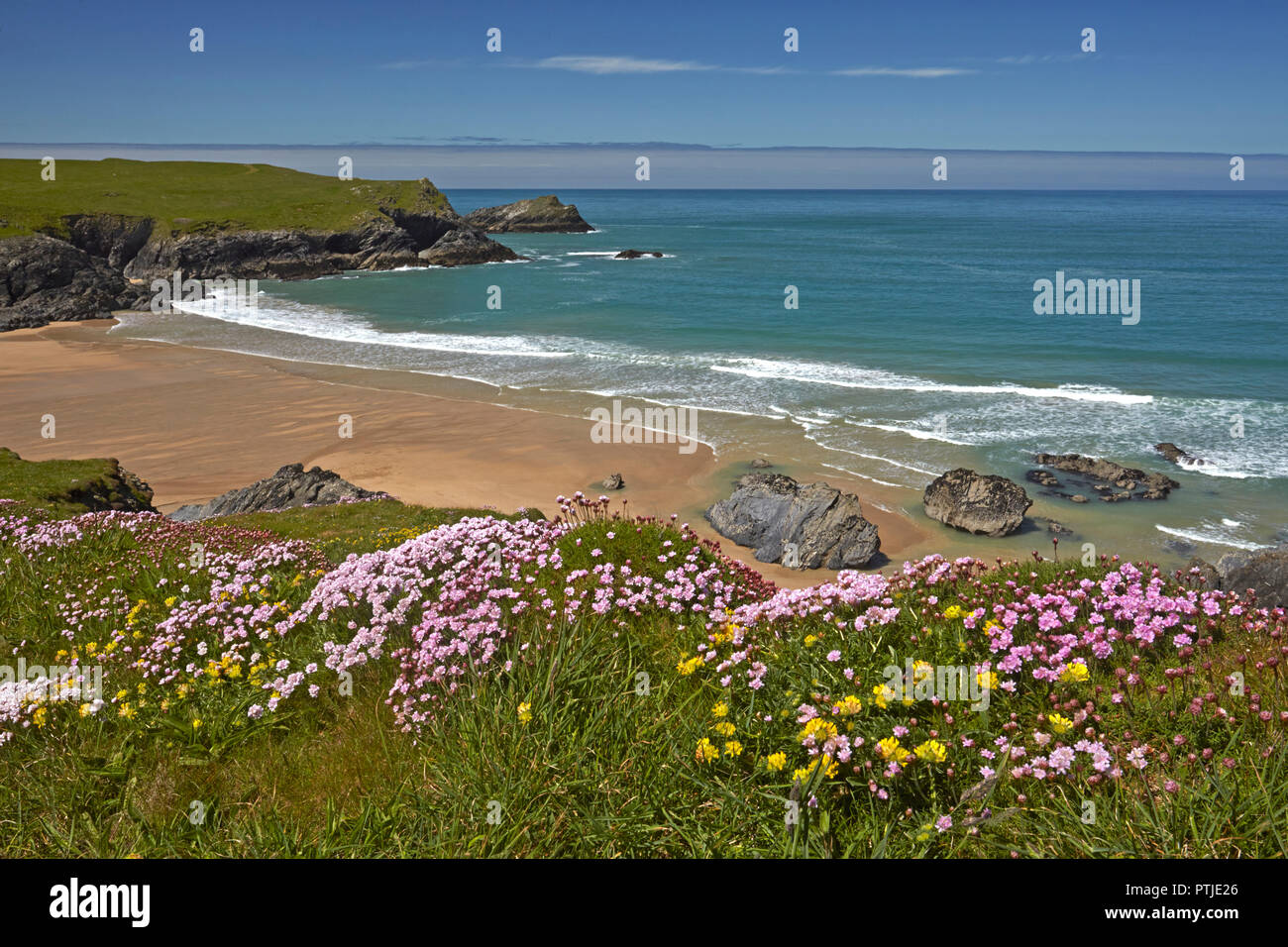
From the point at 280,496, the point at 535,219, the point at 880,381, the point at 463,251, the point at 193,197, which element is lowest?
the point at 280,496

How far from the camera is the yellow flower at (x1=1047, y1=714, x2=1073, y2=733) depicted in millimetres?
4516

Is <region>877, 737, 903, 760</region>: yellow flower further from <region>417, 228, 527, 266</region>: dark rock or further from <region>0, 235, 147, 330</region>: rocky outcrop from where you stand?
<region>417, 228, 527, 266</region>: dark rock

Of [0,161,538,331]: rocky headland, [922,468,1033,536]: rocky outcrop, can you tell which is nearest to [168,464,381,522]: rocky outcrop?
[922,468,1033,536]: rocky outcrop

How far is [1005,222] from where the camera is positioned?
13938cm

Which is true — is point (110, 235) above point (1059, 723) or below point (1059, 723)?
above

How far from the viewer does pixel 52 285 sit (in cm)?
5906

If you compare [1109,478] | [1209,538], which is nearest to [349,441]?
[1109,478]

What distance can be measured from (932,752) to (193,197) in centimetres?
10857

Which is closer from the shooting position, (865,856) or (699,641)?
(865,856)

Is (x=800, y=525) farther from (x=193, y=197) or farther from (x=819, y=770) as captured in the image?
(x=193, y=197)

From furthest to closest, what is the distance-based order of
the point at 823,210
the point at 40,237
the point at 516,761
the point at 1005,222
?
the point at 823,210 → the point at 1005,222 → the point at 40,237 → the point at 516,761

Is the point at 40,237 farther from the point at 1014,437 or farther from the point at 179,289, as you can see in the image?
the point at 1014,437
